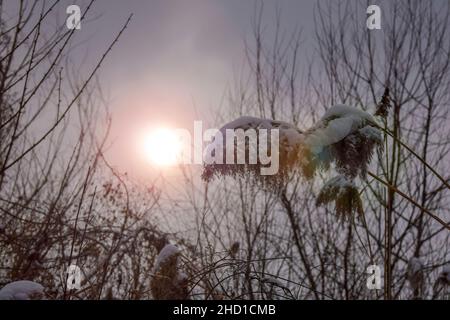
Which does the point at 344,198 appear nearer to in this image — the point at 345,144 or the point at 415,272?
the point at 345,144

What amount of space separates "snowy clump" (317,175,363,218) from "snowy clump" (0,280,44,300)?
Result: 3.70ft

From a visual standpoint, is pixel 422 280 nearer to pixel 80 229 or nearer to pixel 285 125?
pixel 80 229

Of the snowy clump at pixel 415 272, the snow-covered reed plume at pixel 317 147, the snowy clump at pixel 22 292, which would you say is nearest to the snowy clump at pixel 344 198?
the snow-covered reed plume at pixel 317 147

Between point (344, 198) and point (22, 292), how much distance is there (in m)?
1.23

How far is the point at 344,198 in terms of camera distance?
218 centimetres

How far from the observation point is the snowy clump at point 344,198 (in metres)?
2.19

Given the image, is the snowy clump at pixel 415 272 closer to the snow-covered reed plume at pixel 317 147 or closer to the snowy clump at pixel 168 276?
the snowy clump at pixel 168 276

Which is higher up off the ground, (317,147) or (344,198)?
(317,147)

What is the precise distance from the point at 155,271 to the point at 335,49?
3477 millimetres

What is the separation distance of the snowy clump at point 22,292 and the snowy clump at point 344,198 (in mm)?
1127

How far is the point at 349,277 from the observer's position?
18.5ft

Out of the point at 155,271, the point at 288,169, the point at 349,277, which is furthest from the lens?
the point at 349,277

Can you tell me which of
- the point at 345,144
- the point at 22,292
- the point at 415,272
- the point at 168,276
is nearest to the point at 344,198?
the point at 345,144
